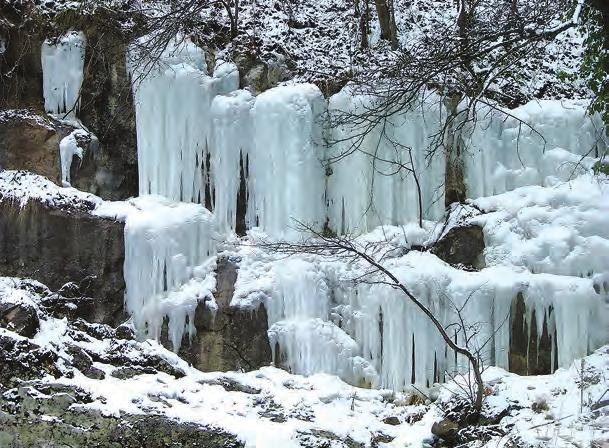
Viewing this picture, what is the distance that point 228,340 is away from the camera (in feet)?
28.6

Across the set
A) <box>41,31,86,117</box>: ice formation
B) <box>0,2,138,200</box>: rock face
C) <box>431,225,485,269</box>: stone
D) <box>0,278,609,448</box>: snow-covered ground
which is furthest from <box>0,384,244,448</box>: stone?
<box>41,31,86,117</box>: ice formation

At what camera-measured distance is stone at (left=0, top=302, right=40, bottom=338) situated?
23.7 ft

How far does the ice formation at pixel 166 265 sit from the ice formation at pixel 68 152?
695 millimetres

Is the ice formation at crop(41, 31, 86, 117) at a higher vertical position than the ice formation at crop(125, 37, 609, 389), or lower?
higher

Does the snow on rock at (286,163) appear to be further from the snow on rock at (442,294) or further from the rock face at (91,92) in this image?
the rock face at (91,92)

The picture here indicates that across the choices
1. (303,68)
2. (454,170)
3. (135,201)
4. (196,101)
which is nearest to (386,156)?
(454,170)

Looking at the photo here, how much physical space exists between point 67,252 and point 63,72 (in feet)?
8.61

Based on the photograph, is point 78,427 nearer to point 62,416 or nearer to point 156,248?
point 62,416

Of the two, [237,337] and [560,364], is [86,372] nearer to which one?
[237,337]

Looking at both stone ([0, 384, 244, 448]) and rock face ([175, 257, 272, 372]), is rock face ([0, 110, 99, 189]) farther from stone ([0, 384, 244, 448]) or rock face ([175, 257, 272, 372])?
stone ([0, 384, 244, 448])

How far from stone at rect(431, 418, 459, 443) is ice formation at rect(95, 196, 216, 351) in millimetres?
3442

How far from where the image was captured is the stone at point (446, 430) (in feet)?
20.5

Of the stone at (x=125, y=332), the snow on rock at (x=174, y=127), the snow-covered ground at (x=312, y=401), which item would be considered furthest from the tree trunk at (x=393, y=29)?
the stone at (x=125, y=332)

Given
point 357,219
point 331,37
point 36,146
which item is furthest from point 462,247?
point 36,146
